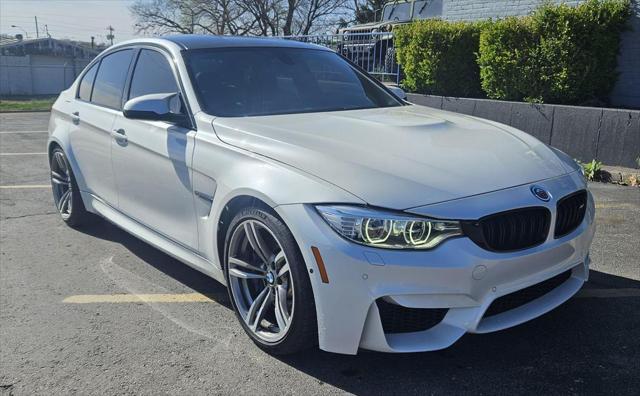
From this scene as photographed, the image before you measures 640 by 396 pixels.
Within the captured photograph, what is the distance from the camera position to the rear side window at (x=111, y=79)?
4566mm

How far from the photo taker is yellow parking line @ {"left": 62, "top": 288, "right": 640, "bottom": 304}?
147 inches

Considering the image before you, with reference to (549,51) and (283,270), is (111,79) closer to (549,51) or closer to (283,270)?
(283,270)

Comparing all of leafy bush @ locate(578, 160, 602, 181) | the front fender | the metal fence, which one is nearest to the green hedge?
leafy bush @ locate(578, 160, 602, 181)

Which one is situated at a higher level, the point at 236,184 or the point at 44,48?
the point at 44,48

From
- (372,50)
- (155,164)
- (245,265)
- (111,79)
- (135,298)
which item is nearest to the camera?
(245,265)

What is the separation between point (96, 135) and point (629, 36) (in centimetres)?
778

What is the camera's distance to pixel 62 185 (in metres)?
5.55

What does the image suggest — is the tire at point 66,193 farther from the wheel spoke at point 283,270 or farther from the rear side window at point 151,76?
the wheel spoke at point 283,270

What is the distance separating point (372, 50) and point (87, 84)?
8.41 meters

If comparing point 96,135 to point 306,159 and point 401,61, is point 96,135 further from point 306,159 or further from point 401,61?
point 401,61

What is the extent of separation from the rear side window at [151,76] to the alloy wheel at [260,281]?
1311 millimetres

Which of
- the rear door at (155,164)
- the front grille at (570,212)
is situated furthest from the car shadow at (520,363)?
the rear door at (155,164)

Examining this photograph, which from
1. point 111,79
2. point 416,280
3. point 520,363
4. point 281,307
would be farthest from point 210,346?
point 111,79

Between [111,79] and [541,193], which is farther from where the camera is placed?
[111,79]
